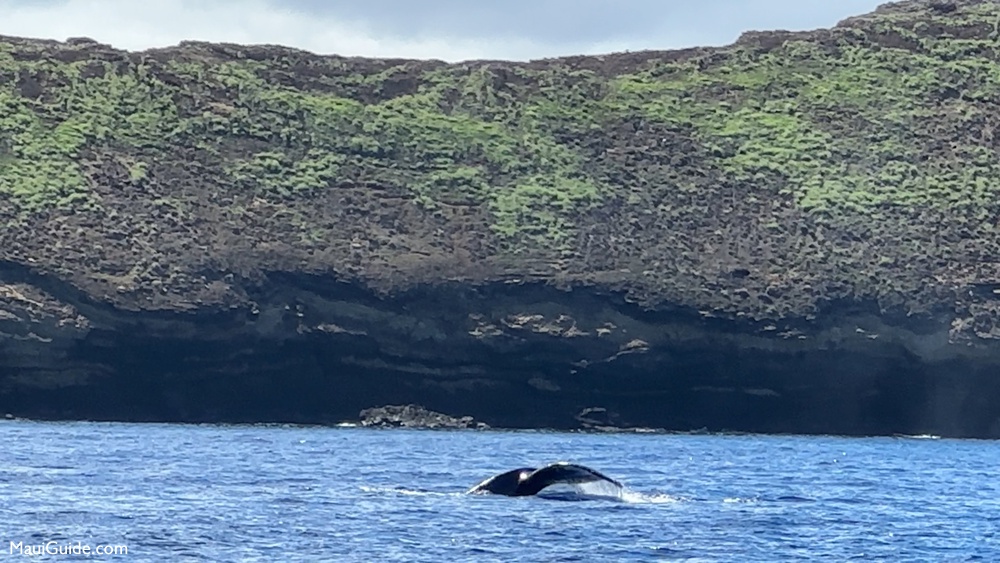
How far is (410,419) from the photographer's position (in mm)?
87125

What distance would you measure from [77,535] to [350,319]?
60.3 metres

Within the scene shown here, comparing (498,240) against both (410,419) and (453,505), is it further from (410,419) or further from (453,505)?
(453,505)

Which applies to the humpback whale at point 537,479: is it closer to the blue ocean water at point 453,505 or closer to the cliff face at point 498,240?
the blue ocean water at point 453,505

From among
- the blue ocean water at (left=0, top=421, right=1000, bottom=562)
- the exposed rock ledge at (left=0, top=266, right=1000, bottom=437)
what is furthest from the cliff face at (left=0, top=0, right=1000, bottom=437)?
the blue ocean water at (left=0, top=421, right=1000, bottom=562)

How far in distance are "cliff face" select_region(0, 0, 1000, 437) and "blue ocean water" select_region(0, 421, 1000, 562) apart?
25.7m

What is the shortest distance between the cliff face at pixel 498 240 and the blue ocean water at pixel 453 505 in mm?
25700

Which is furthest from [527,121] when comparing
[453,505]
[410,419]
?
[453,505]

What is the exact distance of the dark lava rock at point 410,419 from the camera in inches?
3408

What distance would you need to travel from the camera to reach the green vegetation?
104688 millimetres

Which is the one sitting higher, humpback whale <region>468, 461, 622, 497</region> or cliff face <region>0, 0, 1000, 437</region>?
cliff face <region>0, 0, 1000, 437</region>

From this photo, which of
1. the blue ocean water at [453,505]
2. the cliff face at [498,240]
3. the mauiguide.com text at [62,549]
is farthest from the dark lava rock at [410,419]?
the mauiguide.com text at [62,549]

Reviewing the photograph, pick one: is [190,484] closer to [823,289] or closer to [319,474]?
[319,474]

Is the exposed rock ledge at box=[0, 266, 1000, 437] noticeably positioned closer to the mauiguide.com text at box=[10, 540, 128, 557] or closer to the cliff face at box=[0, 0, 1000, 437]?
the cliff face at box=[0, 0, 1000, 437]

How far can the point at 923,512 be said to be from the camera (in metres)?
40.8
